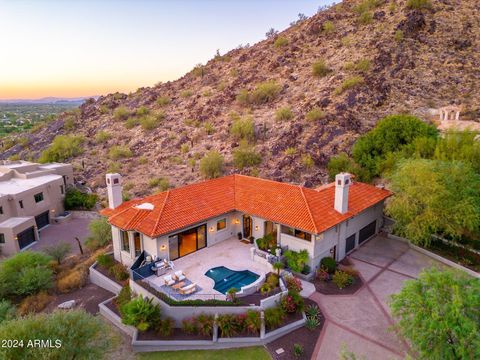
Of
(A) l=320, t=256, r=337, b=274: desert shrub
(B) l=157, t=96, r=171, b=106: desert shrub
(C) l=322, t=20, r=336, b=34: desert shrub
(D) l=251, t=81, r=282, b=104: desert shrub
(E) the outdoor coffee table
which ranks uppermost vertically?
(C) l=322, t=20, r=336, b=34: desert shrub

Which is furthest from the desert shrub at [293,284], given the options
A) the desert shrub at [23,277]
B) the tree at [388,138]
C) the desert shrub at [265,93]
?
the desert shrub at [265,93]

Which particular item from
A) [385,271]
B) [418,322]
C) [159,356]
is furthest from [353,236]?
[159,356]

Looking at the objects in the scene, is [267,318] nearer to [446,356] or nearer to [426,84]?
[446,356]

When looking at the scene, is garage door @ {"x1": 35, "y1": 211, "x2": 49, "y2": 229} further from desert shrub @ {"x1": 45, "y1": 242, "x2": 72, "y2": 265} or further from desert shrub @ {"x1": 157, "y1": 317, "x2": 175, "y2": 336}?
desert shrub @ {"x1": 157, "y1": 317, "x2": 175, "y2": 336}

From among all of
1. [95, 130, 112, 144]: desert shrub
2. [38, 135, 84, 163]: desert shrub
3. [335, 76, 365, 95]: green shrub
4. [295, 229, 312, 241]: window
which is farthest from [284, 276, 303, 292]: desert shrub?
[95, 130, 112, 144]: desert shrub

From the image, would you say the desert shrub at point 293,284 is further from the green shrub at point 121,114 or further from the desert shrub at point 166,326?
the green shrub at point 121,114

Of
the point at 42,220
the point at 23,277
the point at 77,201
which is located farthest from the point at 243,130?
the point at 23,277

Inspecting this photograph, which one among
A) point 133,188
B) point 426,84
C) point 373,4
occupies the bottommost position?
point 133,188
